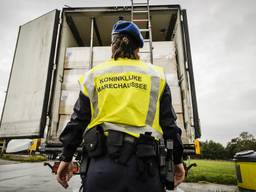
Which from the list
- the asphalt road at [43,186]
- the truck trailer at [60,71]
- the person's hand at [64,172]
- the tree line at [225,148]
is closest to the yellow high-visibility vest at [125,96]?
the person's hand at [64,172]

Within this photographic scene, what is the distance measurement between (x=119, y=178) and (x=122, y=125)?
0.89 ft

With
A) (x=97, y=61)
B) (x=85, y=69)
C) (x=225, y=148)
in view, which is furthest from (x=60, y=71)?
(x=225, y=148)

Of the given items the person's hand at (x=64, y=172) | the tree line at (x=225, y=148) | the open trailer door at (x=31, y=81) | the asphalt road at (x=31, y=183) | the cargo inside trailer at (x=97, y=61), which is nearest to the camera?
the person's hand at (x=64, y=172)

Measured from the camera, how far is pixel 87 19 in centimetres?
444

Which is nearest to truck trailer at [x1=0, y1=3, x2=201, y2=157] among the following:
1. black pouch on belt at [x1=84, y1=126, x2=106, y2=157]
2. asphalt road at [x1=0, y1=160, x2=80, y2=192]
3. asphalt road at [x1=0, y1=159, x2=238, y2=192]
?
asphalt road at [x1=0, y1=160, x2=80, y2=192]

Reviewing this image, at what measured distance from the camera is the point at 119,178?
104 centimetres

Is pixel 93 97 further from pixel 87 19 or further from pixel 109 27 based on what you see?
pixel 109 27

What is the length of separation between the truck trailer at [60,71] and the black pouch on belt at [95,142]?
209 centimetres

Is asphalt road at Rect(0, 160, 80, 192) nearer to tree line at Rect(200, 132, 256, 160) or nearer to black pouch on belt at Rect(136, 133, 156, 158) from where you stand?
black pouch on belt at Rect(136, 133, 156, 158)

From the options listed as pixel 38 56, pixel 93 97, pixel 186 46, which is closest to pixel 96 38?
pixel 38 56

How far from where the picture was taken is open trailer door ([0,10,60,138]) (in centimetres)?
319

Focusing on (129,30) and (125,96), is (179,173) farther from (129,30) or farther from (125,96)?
(129,30)

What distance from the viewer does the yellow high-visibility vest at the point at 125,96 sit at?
3.88 feet

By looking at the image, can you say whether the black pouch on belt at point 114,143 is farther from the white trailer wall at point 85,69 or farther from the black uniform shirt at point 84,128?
the white trailer wall at point 85,69
